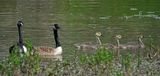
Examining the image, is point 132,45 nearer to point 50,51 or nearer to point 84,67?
point 50,51

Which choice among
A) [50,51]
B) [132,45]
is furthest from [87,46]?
[132,45]

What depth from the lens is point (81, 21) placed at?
25562 mm

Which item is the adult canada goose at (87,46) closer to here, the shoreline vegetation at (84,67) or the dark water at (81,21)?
the dark water at (81,21)

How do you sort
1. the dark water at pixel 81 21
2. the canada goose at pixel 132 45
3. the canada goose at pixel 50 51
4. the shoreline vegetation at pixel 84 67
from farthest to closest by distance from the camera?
the dark water at pixel 81 21, the canada goose at pixel 132 45, the canada goose at pixel 50 51, the shoreline vegetation at pixel 84 67

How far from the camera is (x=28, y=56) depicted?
12828 millimetres

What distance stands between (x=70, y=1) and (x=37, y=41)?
678 inches

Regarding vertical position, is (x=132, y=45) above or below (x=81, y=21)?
above

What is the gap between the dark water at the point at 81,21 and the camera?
67.6 feet

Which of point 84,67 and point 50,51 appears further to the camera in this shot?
point 50,51

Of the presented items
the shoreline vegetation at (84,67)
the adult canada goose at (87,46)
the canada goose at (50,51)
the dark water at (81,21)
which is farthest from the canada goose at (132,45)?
the shoreline vegetation at (84,67)

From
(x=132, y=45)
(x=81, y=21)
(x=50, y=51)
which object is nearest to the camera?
(x=50, y=51)

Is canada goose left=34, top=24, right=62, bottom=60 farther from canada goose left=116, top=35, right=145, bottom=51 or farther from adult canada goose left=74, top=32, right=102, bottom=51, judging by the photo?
canada goose left=116, top=35, right=145, bottom=51

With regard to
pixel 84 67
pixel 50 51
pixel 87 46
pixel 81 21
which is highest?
pixel 84 67

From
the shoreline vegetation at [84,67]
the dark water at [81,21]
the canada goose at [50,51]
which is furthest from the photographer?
the dark water at [81,21]
